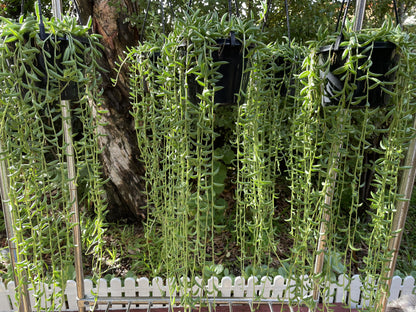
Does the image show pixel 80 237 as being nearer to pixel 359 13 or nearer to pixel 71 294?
pixel 71 294

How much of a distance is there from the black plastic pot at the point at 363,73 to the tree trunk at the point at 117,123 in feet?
4.09

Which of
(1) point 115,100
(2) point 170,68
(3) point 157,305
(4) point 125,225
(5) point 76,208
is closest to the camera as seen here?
(2) point 170,68

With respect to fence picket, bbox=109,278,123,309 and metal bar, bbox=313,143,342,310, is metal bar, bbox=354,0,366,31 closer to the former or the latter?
metal bar, bbox=313,143,342,310

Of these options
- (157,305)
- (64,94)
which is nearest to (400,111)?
(64,94)

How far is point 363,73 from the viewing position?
33.5 inches

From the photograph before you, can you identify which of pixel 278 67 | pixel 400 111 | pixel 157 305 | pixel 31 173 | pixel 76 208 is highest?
pixel 278 67

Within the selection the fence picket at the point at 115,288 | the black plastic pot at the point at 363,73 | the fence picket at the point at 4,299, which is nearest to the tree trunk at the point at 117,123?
the fence picket at the point at 115,288

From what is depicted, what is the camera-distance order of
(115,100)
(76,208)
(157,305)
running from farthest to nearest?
(115,100)
(157,305)
(76,208)

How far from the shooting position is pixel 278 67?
104cm

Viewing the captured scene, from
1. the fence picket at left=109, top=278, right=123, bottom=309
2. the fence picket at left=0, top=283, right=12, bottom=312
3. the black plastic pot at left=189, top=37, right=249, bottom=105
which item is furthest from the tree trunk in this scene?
the black plastic pot at left=189, top=37, right=249, bottom=105

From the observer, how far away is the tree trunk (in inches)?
77.5

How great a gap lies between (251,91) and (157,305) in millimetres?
1177

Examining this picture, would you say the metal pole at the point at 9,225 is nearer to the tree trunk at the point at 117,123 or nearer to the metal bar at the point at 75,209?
the metal bar at the point at 75,209

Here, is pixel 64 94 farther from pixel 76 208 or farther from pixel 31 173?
pixel 76 208
